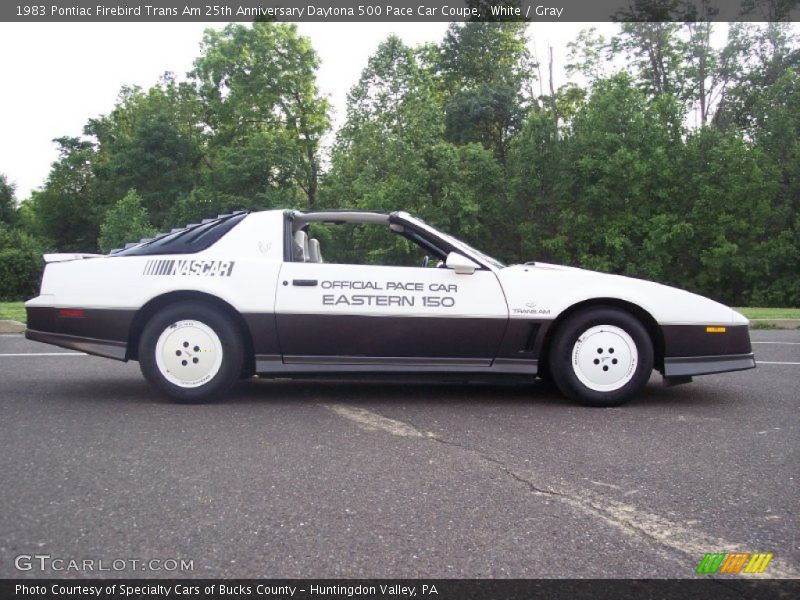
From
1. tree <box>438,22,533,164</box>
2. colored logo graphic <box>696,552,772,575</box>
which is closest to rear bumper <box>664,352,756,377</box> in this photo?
colored logo graphic <box>696,552,772,575</box>

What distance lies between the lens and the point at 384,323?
5137 millimetres

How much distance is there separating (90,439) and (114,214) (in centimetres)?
3869

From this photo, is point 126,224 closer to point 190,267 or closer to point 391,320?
point 190,267

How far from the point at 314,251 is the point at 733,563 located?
4.16m

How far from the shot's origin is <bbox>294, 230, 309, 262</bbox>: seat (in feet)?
17.8

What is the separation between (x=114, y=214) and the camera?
39594 mm

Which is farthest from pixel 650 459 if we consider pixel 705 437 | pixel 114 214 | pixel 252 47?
pixel 252 47

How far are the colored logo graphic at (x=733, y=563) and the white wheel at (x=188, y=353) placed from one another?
3.57 metres

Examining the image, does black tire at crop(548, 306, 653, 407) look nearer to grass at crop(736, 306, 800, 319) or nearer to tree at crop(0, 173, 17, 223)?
grass at crop(736, 306, 800, 319)

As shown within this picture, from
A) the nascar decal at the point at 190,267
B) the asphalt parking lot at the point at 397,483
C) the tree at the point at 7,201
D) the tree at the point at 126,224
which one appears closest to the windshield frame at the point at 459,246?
the asphalt parking lot at the point at 397,483

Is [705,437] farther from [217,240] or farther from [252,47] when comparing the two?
[252,47]

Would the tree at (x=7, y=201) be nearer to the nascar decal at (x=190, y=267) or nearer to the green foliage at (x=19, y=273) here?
the green foliage at (x=19, y=273)

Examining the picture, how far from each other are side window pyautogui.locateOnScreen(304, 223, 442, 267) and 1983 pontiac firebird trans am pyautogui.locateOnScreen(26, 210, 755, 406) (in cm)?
36
